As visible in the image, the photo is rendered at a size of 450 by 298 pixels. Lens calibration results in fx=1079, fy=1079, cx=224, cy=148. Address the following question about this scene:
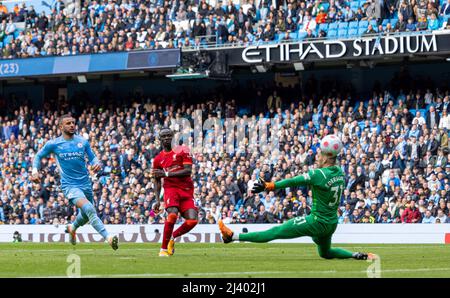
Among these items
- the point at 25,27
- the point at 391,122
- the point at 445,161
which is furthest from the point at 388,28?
the point at 25,27

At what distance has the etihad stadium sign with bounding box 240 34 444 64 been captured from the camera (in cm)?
3791

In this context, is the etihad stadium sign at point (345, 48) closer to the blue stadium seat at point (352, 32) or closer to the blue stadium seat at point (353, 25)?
the blue stadium seat at point (352, 32)

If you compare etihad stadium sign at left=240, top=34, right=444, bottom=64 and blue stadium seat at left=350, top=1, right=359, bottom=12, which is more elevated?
blue stadium seat at left=350, top=1, right=359, bottom=12

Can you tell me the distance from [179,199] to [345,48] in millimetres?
20366

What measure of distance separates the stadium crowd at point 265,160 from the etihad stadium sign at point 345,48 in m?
1.94

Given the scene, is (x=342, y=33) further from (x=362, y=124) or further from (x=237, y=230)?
(x=237, y=230)

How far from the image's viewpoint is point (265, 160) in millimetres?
39000

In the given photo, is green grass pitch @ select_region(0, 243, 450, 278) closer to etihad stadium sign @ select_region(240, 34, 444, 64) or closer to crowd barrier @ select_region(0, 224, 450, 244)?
crowd barrier @ select_region(0, 224, 450, 244)

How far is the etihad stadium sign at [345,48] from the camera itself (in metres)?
37.9

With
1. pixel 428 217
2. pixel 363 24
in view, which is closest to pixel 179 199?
pixel 428 217

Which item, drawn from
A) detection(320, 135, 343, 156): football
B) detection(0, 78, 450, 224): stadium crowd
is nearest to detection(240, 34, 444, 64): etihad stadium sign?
detection(0, 78, 450, 224): stadium crowd

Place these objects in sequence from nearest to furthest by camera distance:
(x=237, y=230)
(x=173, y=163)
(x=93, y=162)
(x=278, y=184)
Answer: (x=278, y=184) < (x=93, y=162) < (x=173, y=163) < (x=237, y=230)

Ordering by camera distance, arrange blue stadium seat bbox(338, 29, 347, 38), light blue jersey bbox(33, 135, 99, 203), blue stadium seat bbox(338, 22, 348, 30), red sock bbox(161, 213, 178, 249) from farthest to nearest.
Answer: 1. blue stadium seat bbox(338, 22, 348, 30)
2. blue stadium seat bbox(338, 29, 347, 38)
3. light blue jersey bbox(33, 135, 99, 203)
4. red sock bbox(161, 213, 178, 249)

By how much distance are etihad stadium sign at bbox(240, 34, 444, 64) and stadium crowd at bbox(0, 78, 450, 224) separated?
1.94 meters
